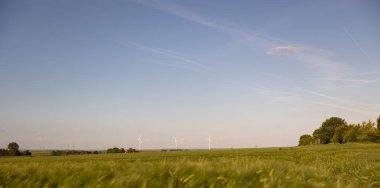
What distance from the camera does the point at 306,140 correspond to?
137125 millimetres

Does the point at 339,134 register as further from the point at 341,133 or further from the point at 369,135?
the point at 369,135

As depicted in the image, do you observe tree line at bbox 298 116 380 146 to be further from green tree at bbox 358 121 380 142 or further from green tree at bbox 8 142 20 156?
green tree at bbox 8 142 20 156

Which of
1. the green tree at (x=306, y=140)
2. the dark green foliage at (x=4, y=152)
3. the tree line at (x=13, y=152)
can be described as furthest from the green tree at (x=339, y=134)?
the dark green foliage at (x=4, y=152)

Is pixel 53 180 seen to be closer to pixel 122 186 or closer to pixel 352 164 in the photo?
pixel 122 186

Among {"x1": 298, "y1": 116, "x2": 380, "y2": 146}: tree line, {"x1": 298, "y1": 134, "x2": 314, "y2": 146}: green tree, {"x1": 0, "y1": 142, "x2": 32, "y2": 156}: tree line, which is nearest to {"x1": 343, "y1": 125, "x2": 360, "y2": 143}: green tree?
{"x1": 298, "y1": 116, "x2": 380, "y2": 146}: tree line

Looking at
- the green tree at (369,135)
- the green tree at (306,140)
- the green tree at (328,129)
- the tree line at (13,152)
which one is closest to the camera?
the green tree at (369,135)

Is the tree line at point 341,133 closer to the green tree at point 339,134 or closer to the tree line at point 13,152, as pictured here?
the green tree at point 339,134

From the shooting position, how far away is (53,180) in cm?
439

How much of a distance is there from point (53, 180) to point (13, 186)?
46 cm

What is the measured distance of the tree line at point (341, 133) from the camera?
9094 cm

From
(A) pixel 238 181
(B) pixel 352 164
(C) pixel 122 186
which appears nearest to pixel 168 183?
(C) pixel 122 186

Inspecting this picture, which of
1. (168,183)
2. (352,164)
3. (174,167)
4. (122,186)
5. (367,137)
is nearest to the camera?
(122,186)

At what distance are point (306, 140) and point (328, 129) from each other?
15.8 metres

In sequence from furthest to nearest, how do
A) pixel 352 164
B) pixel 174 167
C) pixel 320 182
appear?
pixel 352 164, pixel 320 182, pixel 174 167
